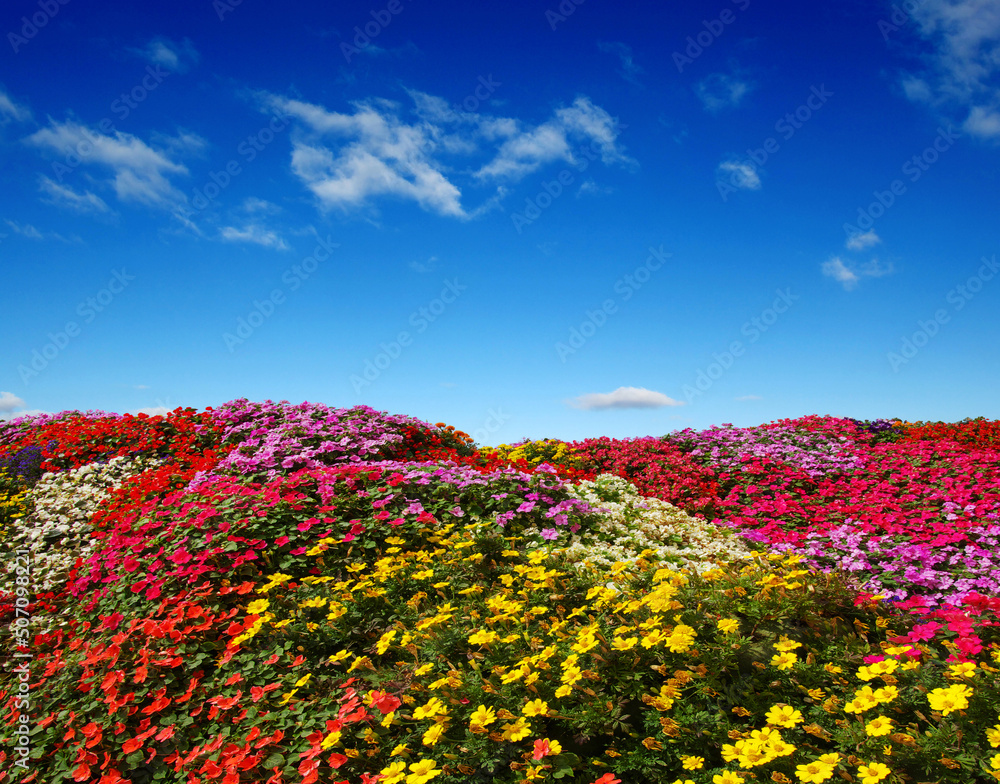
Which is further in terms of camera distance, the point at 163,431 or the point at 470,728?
the point at 163,431

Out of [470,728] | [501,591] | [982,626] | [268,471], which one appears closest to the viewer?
[470,728]

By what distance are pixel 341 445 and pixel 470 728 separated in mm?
6125

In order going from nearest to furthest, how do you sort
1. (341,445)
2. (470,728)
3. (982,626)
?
(470,728), (982,626), (341,445)

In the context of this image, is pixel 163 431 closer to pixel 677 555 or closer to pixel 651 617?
pixel 677 555

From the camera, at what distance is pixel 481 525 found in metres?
5.21

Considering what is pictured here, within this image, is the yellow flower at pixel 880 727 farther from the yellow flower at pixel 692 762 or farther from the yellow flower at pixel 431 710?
the yellow flower at pixel 431 710

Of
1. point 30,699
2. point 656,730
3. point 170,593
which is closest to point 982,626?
point 656,730

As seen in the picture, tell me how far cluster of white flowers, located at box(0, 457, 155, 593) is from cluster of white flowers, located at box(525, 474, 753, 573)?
5.72m

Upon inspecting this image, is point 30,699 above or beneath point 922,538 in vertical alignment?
beneath

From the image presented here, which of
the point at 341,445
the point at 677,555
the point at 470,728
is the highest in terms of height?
the point at 341,445

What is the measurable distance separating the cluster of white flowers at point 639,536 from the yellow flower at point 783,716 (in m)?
1.72

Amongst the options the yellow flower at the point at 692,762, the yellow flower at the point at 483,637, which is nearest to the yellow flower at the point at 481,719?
the yellow flower at the point at 483,637

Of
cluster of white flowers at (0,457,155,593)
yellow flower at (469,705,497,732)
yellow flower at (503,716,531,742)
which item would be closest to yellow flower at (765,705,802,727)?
yellow flower at (503,716,531,742)

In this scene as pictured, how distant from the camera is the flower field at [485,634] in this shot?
2730mm
